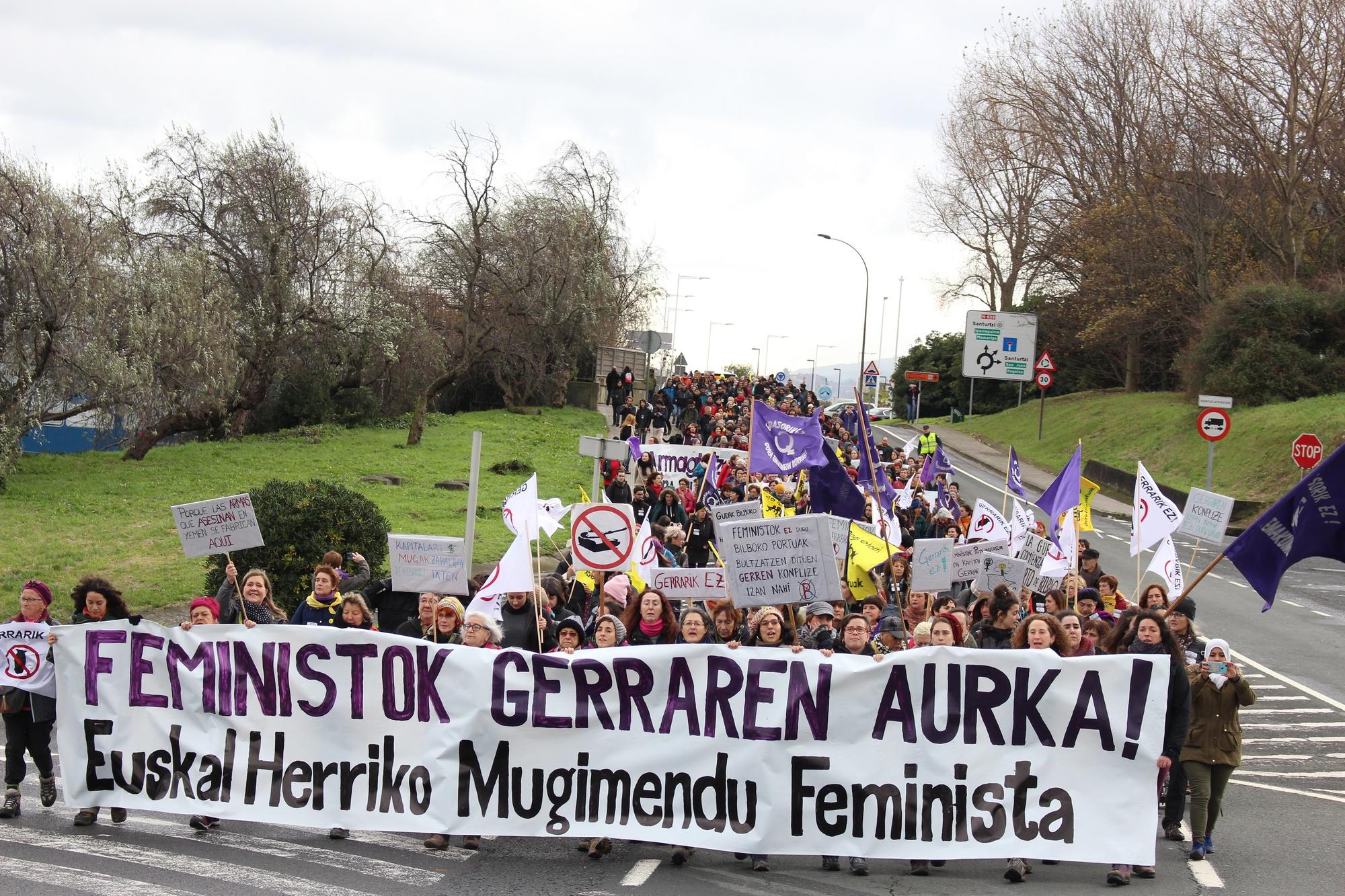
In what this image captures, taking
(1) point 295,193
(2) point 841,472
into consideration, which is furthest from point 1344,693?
(1) point 295,193

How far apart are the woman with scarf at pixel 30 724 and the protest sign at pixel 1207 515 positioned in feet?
30.6

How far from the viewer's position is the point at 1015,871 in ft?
24.0

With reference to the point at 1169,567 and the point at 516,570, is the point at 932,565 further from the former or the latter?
the point at 516,570

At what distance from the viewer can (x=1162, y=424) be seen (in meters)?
41.7

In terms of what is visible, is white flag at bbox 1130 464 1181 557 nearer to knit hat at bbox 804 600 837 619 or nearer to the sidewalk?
knit hat at bbox 804 600 837 619

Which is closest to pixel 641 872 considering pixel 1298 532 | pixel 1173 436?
pixel 1298 532

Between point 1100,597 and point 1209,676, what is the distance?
4.54 metres

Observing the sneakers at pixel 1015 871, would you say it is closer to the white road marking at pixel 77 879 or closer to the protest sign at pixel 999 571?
the white road marking at pixel 77 879

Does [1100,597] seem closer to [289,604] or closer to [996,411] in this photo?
[289,604]

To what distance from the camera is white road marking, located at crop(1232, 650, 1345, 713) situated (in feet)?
43.7

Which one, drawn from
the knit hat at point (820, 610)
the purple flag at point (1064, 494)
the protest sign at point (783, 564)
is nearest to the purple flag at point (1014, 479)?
the purple flag at point (1064, 494)

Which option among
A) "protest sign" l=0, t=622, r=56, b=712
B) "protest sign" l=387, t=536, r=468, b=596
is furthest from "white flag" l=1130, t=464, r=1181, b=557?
"protest sign" l=0, t=622, r=56, b=712

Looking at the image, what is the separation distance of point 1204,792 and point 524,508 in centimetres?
520

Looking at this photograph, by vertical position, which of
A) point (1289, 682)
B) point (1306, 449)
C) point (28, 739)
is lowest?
point (1289, 682)
